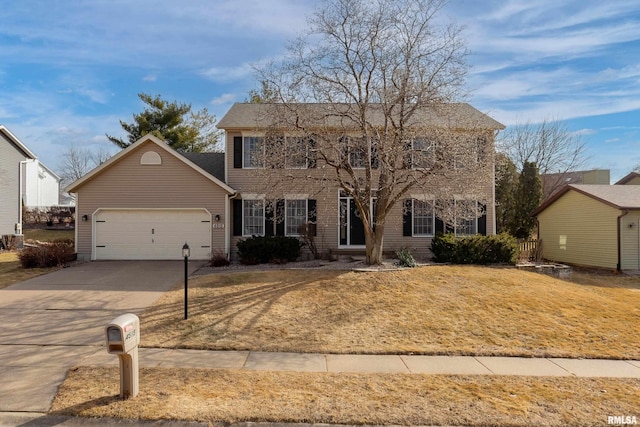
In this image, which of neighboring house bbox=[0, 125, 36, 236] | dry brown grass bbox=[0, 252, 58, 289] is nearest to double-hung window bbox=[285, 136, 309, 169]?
dry brown grass bbox=[0, 252, 58, 289]

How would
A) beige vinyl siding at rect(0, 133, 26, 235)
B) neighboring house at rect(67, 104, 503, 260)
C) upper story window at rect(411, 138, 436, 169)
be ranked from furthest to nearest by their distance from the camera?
1. beige vinyl siding at rect(0, 133, 26, 235)
2. neighboring house at rect(67, 104, 503, 260)
3. upper story window at rect(411, 138, 436, 169)

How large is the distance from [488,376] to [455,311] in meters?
3.19

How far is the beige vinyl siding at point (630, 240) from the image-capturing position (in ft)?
49.5

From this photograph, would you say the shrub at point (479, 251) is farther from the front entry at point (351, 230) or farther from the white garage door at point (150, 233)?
the white garage door at point (150, 233)

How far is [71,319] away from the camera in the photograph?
8.02 metres

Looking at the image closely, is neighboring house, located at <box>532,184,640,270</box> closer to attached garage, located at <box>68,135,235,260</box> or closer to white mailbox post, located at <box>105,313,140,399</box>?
attached garage, located at <box>68,135,235,260</box>

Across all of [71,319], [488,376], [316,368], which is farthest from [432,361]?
Result: [71,319]

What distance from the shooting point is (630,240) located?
15.1 metres

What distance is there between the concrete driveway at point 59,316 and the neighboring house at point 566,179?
85.4 ft

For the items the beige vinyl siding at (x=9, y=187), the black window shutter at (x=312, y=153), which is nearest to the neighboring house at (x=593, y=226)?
the black window shutter at (x=312, y=153)

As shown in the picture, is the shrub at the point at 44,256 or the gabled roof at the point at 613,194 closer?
the shrub at the point at 44,256

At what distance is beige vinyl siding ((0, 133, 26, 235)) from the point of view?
21469mm

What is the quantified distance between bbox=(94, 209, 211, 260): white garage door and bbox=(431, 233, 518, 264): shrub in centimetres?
948

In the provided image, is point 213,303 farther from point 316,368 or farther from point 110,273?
point 110,273
